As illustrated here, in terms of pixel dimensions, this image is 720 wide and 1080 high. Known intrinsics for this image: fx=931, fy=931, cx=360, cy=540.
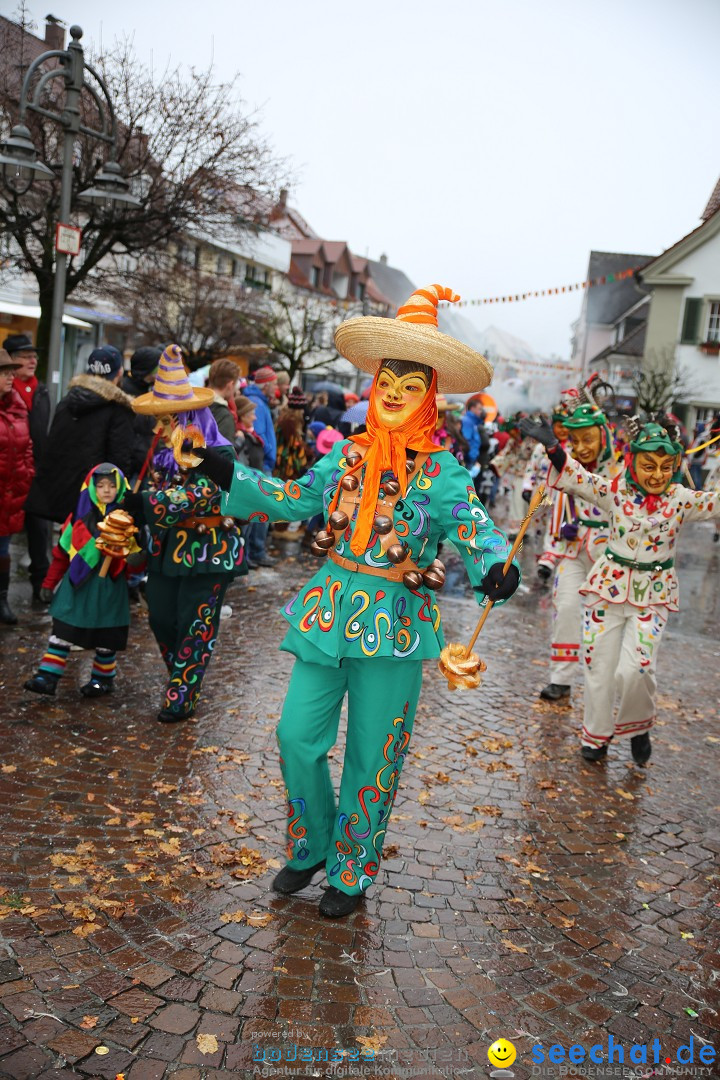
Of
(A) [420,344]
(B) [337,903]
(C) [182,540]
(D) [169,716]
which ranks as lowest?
(B) [337,903]

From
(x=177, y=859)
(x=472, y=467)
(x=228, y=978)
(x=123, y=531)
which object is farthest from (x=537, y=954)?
(x=472, y=467)

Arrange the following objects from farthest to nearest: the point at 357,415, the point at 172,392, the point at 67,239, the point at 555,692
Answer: the point at 357,415 < the point at 67,239 < the point at 555,692 < the point at 172,392

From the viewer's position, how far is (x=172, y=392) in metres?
5.11

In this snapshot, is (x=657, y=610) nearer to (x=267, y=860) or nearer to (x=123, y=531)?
(x=267, y=860)

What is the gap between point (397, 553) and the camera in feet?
11.6

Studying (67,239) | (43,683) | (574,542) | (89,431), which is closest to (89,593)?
(43,683)

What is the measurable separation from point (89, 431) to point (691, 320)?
90.1 feet

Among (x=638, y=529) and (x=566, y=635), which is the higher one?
(x=638, y=529)

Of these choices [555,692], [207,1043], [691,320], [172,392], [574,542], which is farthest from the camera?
[691,320]

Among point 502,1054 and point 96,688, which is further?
point 96,688

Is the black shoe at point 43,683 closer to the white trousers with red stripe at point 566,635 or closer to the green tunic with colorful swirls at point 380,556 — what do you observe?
the green tunic with colorful swirls at point 380,556

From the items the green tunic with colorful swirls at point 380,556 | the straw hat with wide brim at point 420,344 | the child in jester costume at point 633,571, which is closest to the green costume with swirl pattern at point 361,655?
the green tunic with colorful swirls at point 380,556

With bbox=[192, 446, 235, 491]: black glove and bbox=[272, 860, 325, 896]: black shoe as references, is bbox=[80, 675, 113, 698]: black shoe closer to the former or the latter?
bbox=[272, 860, 325, 896]: black shoe

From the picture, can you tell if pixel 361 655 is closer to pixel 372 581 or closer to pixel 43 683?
pixel 372 581
